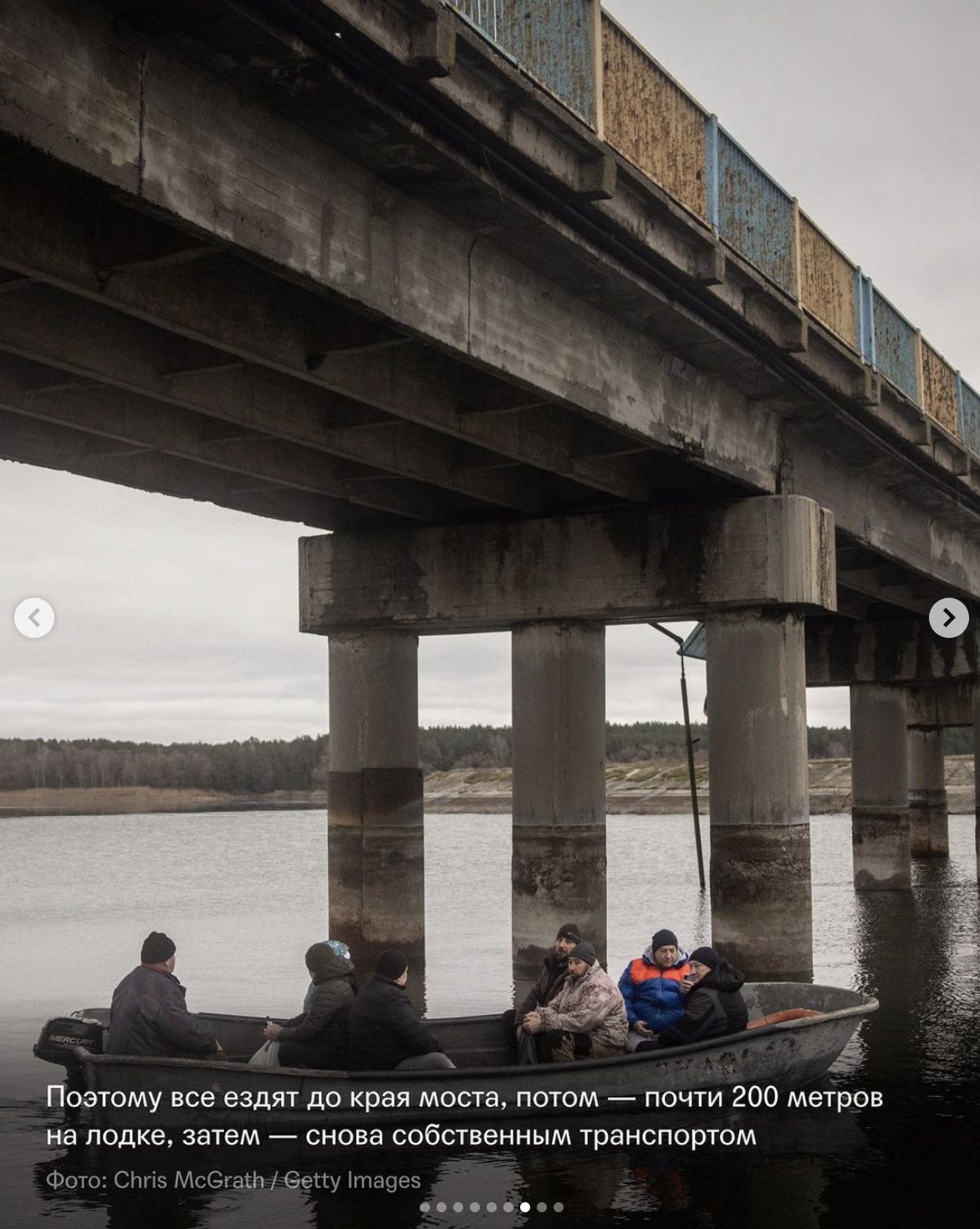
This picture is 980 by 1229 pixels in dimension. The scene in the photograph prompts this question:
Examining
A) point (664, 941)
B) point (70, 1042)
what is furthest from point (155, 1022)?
point (664, 941)

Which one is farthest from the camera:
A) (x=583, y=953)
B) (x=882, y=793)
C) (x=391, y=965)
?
(x=882, y=793)

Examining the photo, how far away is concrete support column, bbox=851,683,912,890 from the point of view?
3741cm

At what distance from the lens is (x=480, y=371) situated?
1563cm

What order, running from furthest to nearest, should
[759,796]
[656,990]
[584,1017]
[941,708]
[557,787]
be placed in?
1. [941,708]
2. [557,787]
3. [759,796]
4. [656,990]
5. [584,1017]

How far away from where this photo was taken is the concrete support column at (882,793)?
37.4 m

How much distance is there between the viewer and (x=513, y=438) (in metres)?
17.2

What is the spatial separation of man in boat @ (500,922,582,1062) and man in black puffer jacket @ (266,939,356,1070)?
180cm

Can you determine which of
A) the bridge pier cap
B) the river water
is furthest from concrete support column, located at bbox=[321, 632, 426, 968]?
the river water

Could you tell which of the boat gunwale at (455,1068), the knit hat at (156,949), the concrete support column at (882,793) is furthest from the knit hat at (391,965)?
the concrete support column at (882,793)

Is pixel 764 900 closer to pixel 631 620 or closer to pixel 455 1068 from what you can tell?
pixel 631 620

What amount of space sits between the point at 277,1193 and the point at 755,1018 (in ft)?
19.4

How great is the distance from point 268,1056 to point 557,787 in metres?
9.33

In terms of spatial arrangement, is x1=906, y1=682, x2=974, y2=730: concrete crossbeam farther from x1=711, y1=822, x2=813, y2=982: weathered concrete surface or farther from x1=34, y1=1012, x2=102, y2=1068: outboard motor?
x1=34, y1=1012, x2=102, y2=1068: outboard motor

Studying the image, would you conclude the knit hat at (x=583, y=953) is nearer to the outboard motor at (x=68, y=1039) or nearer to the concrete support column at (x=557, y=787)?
the outboard motor at (x=68, y=1039)
